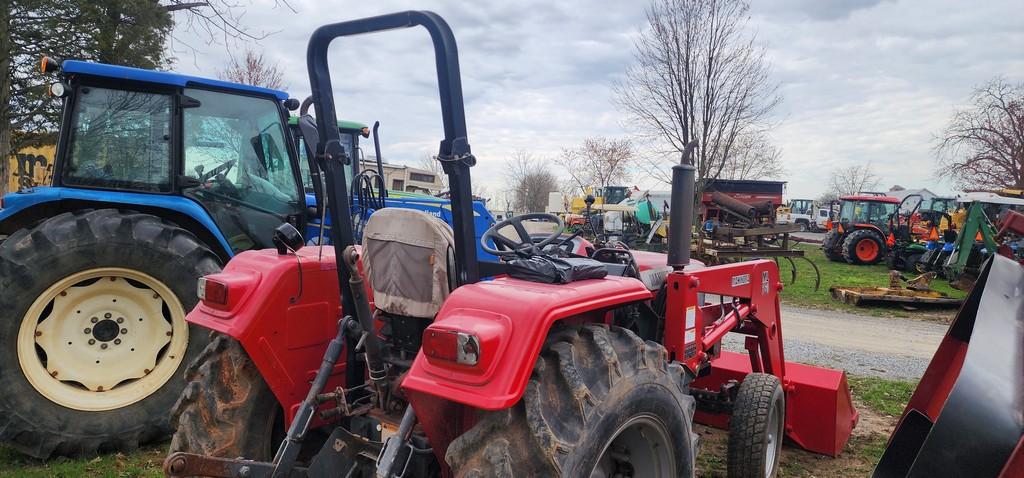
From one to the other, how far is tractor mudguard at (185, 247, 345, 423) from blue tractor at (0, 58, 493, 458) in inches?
66.7

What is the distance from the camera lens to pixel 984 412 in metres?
2.18

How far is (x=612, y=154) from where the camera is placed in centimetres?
3444

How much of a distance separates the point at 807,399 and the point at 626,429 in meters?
2.44

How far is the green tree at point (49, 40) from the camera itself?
11.0 meters

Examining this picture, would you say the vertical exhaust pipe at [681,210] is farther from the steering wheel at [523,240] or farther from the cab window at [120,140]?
the cab window at [120,140]

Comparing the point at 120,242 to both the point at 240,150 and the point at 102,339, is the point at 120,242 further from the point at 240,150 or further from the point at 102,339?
the point at 240,150

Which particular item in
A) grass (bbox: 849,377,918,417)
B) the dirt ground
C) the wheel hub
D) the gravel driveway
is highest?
the wheel hub

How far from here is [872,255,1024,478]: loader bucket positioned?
212 centimetres

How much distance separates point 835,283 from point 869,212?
8959 millimetres

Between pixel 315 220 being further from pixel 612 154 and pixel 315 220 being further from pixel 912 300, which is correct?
pixel 612 154

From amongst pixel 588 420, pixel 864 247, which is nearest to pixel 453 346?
pixel 588 420

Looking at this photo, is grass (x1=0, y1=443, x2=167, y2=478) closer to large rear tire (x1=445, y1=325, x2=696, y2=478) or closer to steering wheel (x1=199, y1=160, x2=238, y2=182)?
steering wheel (x1=199, y1=160, x2=238, y2=182)

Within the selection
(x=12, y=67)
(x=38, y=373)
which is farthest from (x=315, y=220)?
(x=12, y=67)

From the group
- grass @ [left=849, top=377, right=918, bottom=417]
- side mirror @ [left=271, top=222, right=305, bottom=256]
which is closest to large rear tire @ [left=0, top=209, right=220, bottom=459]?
side mirror @ [left=271, top=222, right=305, bottom=256]
